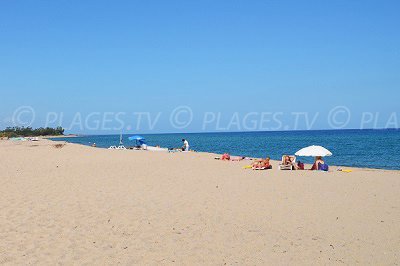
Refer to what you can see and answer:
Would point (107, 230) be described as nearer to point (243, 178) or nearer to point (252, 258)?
point (252, 258)

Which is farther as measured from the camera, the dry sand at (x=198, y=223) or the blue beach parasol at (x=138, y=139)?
the blue beach parasol at (x=138, y=139)

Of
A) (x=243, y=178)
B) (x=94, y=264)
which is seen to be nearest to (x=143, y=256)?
(x=94, y=264)

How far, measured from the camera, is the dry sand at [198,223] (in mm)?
5891

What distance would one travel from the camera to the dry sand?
5891 mm

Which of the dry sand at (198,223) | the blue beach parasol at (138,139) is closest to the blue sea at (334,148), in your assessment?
the blue beach parasol at (138,139)

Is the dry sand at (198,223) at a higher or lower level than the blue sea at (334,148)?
lower

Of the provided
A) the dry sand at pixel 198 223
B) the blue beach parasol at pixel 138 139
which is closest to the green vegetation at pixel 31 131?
the blue beach parasol at pixel 138 139

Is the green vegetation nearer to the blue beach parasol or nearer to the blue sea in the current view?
the blue sea

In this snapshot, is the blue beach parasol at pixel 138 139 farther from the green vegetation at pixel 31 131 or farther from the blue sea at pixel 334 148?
the green vegetation at pixel 31 131

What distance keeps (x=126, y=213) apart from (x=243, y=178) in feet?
22.3


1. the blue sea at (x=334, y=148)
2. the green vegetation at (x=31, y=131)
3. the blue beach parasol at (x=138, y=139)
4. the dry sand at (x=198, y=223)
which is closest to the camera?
the dry sand at (x=198, y=223)

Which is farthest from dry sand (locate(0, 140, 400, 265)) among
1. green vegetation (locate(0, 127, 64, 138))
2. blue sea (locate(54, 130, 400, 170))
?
green vegetation (locate(0, 127, 64, 138))

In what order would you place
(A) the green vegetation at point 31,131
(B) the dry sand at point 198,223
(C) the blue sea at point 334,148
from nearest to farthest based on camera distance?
(B) the dry sand at point 198,223
(C) the blue sea at point 334,148
(A) the green vegetation at point 31,131

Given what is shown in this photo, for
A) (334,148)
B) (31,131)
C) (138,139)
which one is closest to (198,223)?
(138,139)
